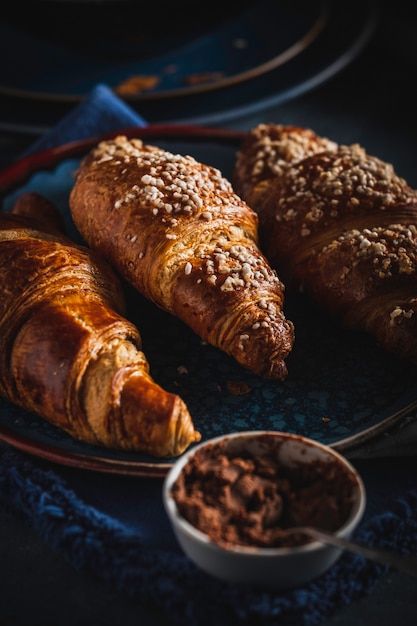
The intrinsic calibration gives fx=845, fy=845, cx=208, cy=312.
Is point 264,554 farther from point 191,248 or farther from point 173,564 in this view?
point 191,248

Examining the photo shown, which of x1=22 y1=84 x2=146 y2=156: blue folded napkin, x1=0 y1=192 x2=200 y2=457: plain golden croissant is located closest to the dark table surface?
x1=0 y1=192 x2=200 y2=457: plain golden croissant

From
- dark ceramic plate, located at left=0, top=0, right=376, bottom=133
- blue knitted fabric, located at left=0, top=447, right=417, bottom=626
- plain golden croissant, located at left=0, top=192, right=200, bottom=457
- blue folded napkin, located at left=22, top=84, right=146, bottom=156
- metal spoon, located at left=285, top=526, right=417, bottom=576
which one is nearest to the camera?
metal spoon, located at left=285, top=526, right=417, bottom=576

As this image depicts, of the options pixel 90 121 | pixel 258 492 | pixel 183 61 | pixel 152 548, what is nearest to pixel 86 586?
pixel 152 548

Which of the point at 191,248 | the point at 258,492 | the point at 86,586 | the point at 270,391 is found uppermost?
the point at 191,248

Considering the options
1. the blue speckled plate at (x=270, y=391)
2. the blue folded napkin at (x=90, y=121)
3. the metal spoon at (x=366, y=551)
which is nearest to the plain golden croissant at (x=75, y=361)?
the blue speckled plate at (x=270, y=391)

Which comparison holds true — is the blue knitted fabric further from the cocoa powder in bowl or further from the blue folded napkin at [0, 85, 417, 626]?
the cocoa powder in bowl

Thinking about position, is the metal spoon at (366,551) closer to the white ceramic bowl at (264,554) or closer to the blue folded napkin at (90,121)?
the white ceramic bowl at (264,554)
